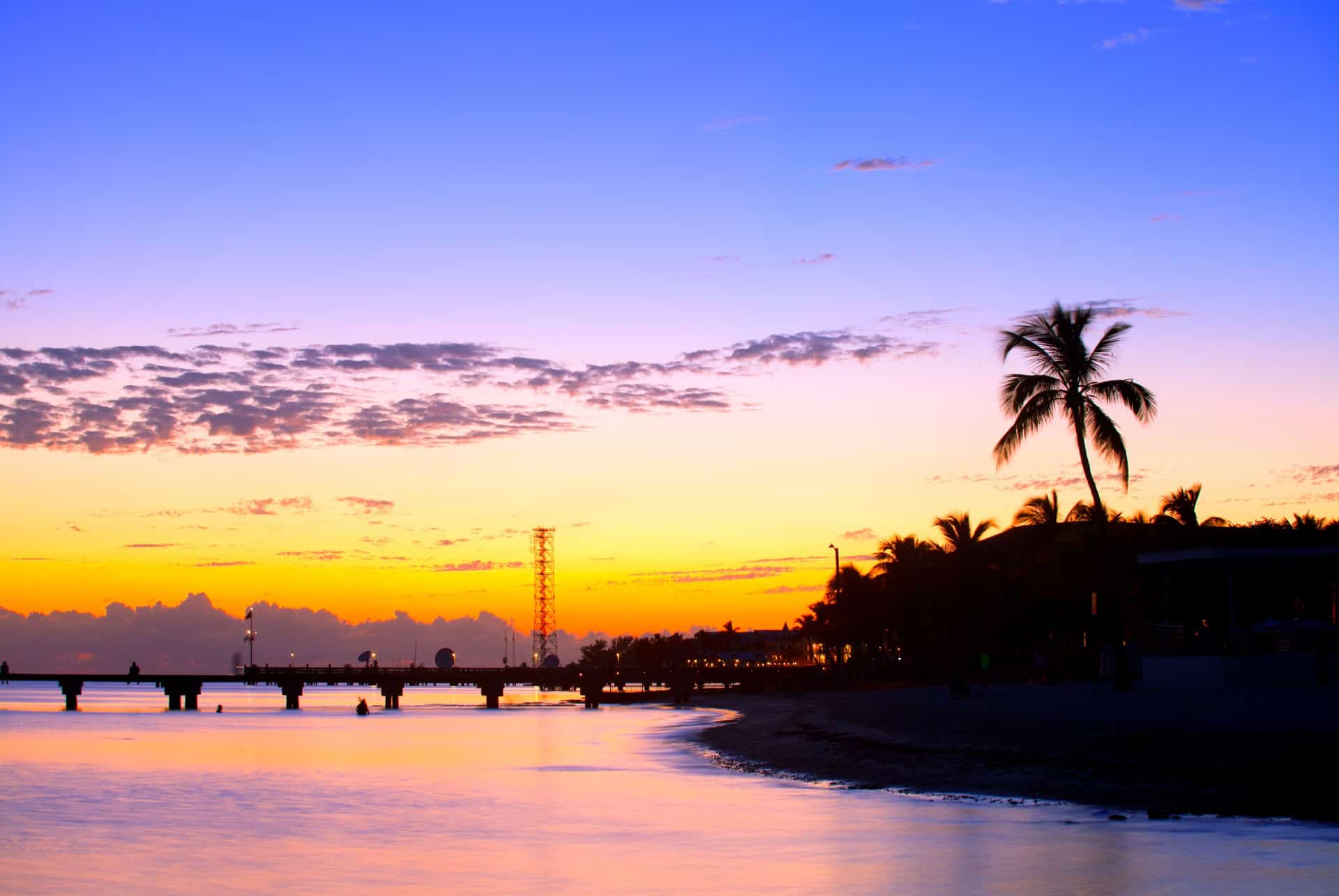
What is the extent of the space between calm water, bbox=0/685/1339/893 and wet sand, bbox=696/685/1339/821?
50.4 inches

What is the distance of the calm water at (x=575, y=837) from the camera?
18.8 metres

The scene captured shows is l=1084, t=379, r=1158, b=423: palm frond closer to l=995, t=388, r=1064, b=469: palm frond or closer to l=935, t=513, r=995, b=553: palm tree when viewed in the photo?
l=995, t=388, r=1064, b=469: palm frond

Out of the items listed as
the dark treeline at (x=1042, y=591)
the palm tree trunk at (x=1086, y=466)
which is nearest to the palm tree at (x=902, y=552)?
the dark treeline at (x=1042, y=591)

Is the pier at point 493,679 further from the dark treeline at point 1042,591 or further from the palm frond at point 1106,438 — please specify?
the palm frond at point 1106,438

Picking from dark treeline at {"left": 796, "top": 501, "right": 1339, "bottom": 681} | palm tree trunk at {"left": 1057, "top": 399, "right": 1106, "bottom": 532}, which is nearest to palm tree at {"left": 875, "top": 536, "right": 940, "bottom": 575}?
dark treeline at {"left": 796, "top": 501, "right": 1339, "bottom": 681}

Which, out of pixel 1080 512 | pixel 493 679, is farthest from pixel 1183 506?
pixel 493 679

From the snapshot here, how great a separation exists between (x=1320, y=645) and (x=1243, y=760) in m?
11.6

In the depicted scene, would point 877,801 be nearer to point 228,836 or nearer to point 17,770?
point 228,836

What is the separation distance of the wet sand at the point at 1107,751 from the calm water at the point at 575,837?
4.20 ft

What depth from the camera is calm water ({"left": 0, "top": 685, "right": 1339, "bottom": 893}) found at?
18.8 metres

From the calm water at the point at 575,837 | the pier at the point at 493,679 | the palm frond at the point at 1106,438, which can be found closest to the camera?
the calm water at the point at 575,837

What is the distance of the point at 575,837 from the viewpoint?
83.7 ft

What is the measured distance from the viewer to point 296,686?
13588 centimetres

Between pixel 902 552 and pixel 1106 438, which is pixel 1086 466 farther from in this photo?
pixel 902 552
